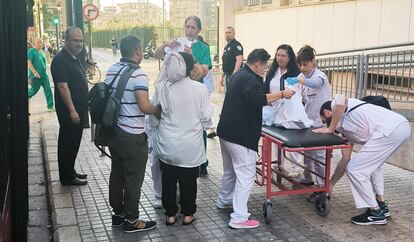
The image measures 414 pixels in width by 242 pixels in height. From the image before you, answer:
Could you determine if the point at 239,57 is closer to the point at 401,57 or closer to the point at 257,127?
the point at 401,57

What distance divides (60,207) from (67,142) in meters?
0.84

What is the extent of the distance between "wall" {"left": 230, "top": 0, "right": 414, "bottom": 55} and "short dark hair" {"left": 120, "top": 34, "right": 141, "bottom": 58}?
702 cm

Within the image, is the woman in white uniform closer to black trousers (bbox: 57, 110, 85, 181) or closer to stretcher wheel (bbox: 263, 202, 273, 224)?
stretcher wheel (bbox: 263, 202, 273, 224)

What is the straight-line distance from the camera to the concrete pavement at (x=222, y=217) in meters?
4.21

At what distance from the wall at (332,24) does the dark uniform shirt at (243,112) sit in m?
6.31

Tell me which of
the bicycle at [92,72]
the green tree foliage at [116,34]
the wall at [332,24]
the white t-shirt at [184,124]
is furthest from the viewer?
the green tree foliage at [116,34]

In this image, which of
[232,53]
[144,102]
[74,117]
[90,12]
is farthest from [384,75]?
[90,12]

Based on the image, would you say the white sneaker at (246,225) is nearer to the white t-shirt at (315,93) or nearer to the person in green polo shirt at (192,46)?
the person in green polo shirt at (192,46)

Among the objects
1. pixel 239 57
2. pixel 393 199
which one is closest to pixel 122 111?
pixel 393 199

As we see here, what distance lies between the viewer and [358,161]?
4.40m

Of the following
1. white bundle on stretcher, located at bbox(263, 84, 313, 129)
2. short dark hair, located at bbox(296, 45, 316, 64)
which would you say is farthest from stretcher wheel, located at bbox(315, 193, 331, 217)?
short dark hair, located at bbox(296, 45, 316, 64)

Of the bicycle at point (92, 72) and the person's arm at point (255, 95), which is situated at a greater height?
the person's arm at point (255, 95)

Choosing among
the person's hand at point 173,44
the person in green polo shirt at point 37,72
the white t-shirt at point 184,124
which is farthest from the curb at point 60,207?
the person in green polo shirt at point 37,72

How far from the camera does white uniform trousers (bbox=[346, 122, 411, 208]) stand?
170 inches
